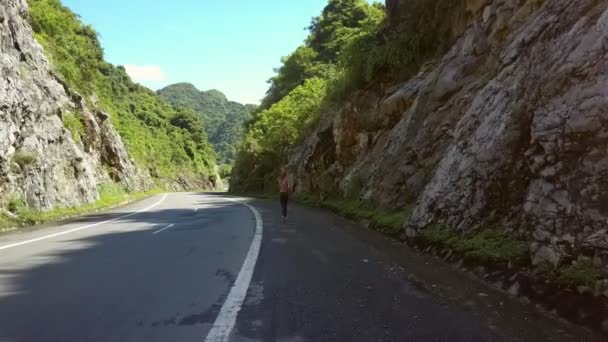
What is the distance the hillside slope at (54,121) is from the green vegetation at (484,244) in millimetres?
15369

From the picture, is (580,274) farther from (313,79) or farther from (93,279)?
(313,79)

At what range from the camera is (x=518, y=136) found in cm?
862

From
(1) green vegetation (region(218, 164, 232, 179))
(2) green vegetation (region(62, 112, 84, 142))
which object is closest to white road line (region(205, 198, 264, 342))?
(2) green vegetation (region(62, 112, 84, 142))

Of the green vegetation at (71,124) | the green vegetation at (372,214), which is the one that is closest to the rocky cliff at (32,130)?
the green vegetation at (71,124)

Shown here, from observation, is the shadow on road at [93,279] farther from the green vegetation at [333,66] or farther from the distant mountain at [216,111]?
the distant mountain at [216,111]

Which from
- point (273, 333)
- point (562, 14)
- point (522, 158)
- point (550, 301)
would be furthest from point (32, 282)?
point (562, 14)

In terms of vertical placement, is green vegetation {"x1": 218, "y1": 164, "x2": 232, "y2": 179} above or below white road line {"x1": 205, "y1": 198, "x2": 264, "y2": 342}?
above

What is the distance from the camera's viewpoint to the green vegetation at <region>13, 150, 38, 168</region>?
19375 millimetres

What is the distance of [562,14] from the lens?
30.7 feet

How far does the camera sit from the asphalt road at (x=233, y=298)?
4.66 metres

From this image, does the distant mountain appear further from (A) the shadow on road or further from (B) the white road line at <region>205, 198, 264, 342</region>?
(B) the white road line at <region>205, 198, 264, 342</region>

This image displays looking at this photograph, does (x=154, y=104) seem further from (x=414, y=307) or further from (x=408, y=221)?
(x=414, y=307)

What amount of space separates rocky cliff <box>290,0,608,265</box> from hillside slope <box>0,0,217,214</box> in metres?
13.7

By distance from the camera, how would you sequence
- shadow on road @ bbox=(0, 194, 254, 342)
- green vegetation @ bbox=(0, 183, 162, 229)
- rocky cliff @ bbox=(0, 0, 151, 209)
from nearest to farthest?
shadow on road @ bbox=(0, 194, 254, 342) → green vegetation @ bbox=(0, 183, 162, 229) → rocky cliff @ bbox=(0, 0, 151, 209)
